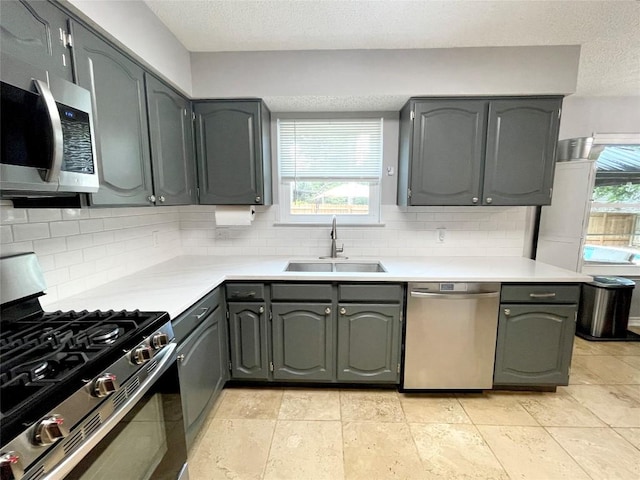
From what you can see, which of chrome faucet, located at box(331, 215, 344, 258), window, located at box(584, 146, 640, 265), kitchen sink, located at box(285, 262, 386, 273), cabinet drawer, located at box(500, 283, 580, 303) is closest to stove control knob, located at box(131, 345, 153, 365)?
kitchen sink, located at box(285, 262, 386, 273)

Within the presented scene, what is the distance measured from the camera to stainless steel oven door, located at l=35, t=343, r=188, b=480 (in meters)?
0.84

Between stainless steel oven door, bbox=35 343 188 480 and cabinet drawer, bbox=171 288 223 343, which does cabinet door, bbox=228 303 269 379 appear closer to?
cabinet drawer, bbox=171 288 223 343

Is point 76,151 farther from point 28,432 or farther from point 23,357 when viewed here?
point 28,432

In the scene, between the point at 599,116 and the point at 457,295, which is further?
the point at 599,116

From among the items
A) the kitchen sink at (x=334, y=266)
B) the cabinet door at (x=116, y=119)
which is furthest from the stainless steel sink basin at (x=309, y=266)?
the cabinet door at (x=116, y=119)

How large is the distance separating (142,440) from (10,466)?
0.54 metres

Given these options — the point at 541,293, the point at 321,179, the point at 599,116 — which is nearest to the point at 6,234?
the point at 321,179

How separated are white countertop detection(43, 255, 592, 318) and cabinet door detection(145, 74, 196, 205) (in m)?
0.52

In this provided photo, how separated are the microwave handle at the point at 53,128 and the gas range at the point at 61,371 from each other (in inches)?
22.0

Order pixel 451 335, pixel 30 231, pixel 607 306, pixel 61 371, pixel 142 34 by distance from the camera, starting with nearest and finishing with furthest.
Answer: pixel 61 371 → pixel 30 231 → pixel 142 34 → pixel 451 335 → pixel 607 306

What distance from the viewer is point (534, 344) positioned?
6.81 ft

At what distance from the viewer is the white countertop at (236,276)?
4.92 feet

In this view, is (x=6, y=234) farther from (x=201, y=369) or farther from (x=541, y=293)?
(x=541, y=293)

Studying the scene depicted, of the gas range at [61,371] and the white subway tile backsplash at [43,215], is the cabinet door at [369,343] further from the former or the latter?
the white subway tile backsplash at [43,215]
